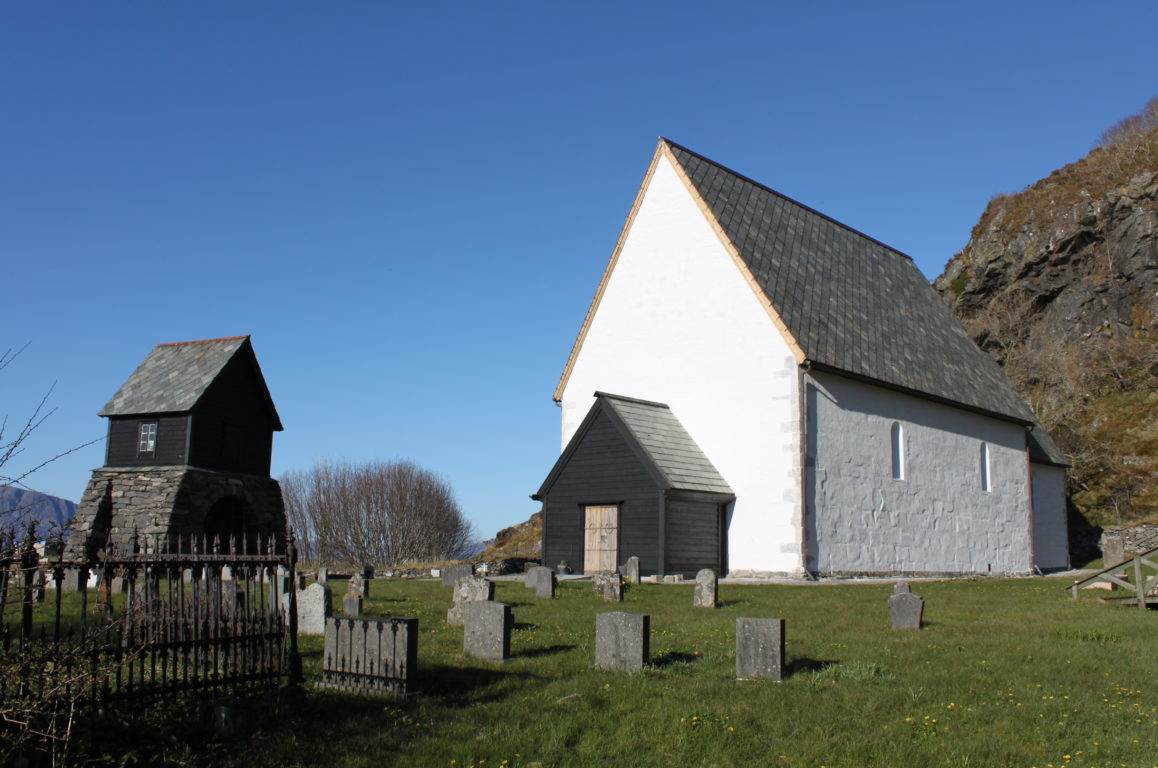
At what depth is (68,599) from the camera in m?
18.3

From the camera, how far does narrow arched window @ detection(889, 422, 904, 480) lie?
2700cm

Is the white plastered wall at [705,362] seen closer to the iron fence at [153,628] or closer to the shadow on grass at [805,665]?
the shadow on grass at [805,665]

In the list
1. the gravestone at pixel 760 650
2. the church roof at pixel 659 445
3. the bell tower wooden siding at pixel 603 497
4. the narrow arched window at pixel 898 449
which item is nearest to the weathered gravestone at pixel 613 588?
the bell tower wooden siding at pixel 603 497

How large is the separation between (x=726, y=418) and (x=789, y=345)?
8.90 feet

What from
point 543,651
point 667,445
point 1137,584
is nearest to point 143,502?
point 667,445

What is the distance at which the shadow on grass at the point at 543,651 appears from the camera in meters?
10.9

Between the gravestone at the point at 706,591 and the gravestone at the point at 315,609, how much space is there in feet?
22.7

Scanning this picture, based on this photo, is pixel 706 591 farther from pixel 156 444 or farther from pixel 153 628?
pixel 156 444

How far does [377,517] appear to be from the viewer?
57.2 m

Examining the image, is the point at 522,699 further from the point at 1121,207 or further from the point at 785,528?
the point at 1121,207

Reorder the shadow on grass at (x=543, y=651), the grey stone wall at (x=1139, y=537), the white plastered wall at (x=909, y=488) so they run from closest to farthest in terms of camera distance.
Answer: the shadow on grass at (x=543, y=651) → the white plastered wall at (x=909, y=488) → the grey stone wall at (x=1139, y=537)

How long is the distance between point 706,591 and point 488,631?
22.9 ft

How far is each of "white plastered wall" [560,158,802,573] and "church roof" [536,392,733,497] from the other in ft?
1.39

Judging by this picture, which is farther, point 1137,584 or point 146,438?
point 146,438
